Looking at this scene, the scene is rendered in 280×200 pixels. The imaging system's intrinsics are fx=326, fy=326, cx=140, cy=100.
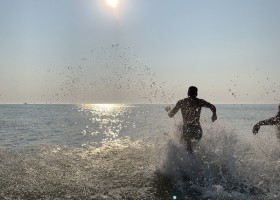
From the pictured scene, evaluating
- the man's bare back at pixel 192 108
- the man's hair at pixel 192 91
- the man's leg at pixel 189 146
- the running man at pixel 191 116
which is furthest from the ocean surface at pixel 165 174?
the man's hair at pixel 192 91

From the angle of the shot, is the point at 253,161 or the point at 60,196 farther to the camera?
the point at 253,161

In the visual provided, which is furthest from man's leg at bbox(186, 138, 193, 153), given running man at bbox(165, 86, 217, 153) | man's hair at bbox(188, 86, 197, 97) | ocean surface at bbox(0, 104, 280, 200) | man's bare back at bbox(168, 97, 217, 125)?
man's hair at bbox(188, 86, 197, 97)

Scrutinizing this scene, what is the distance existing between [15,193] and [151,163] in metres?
4.84

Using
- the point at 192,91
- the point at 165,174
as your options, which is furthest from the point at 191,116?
the point at 165,174

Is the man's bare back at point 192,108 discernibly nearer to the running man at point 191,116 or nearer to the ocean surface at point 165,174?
the running man at point 191,116

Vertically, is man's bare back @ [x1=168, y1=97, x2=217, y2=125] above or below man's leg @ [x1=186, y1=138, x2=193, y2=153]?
above

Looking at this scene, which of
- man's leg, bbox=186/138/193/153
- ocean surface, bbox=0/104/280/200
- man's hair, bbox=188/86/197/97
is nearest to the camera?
ocean surface, bbox=0/104/280/200

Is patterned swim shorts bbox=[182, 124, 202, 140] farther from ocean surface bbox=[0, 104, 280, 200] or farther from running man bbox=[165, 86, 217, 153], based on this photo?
ocean surface bbox=[0, 104, 280, 200]

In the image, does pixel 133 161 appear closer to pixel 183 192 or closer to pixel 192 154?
pixel 192 154

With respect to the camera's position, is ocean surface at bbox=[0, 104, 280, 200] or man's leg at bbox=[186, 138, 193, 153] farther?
man's leg at bbox=[186, 138, 193, 153]

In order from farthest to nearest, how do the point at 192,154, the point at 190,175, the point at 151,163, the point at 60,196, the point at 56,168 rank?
the point at 151,163 < the point at 56,168 < the point at 192,154 < the point at 190,175 < the point at 60,196

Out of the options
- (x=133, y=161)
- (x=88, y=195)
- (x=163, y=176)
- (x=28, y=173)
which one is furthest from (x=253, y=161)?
(x=28, y=173)

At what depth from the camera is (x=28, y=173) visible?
31.9ft

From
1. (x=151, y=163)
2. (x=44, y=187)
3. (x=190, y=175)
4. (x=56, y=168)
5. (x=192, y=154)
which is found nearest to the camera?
(x=44, y=187)
